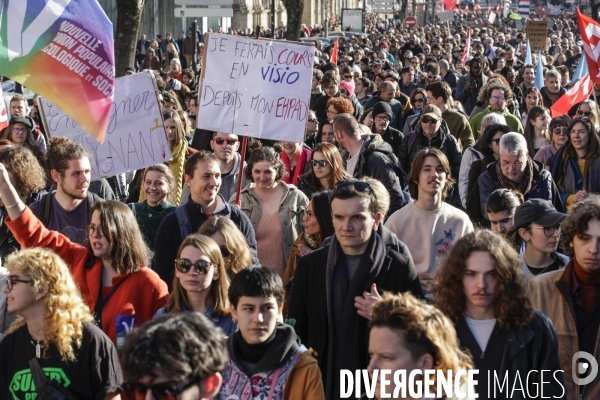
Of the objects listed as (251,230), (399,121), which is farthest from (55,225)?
(399,121)

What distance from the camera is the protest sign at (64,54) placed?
580cm

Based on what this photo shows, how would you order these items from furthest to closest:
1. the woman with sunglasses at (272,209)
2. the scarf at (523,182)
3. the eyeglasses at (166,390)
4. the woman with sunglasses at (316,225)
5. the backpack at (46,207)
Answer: the scarf at (523,182), the woman with sunglasses at (272,209), the backpack at (46,207), the woman with sunglasses at (316,225), the eyeglasses at (166,390)

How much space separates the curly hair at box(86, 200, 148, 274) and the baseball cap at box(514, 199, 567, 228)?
2018 millimetres

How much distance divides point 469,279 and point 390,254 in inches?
28.8

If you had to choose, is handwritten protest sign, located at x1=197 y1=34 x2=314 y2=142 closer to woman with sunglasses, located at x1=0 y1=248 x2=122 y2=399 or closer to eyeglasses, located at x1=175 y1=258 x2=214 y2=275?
eyeglasses, located at x1=175 y1=258 x2=214 y2=275

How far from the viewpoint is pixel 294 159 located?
30.6ft

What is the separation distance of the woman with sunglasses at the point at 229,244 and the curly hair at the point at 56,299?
129 cm

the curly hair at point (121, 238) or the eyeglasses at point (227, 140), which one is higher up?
the eyeglasses at point (227, 140)

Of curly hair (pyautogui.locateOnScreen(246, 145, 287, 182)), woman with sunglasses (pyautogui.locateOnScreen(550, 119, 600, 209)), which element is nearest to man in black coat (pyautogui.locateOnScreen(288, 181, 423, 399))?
curly hair (pyautogui.locateOnScreen(246, 145, 287, 182))

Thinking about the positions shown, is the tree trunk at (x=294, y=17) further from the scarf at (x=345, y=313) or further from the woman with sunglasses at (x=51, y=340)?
the woman with sunglasses at (x=51, y=340)

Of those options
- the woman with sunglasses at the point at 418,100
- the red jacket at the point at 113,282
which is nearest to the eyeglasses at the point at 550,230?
the red jacket at the point at 113,282

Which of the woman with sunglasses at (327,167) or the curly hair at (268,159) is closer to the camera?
the curly hair at (268,159)

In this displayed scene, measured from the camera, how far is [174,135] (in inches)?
374

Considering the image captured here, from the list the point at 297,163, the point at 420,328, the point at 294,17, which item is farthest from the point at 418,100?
the point at 294,17
